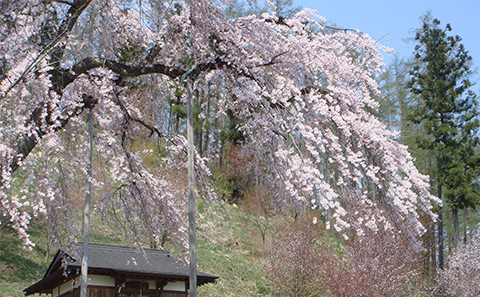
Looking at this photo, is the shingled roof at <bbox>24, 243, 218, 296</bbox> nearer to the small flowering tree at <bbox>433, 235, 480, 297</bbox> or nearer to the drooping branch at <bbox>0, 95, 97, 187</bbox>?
the drooping branch at <bbox>0, 95, 97, 187</bbox>

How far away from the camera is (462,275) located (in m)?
25.9

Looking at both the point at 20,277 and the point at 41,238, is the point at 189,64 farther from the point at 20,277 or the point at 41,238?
the point at 41,238

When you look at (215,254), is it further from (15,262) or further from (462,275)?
(462,275)

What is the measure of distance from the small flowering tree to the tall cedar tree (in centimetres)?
100

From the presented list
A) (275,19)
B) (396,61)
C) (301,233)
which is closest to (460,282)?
(301,233)

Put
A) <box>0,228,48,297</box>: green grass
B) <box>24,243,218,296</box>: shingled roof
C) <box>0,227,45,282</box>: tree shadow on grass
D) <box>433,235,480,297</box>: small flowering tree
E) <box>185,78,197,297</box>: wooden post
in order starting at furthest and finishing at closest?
<box>433,235,480,297</box>: small flowering tree
<box>0,227,45,282</box>: tree shadow on grass
<box>0,228,48,297</box>: green grass
<box>24,243,218,296</box>: shingled roof
<box>185,78,197,297</box>: wooden post

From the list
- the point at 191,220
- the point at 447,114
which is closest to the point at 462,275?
the point at 447,114

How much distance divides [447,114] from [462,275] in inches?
383

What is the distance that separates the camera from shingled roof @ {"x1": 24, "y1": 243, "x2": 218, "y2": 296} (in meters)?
14.0

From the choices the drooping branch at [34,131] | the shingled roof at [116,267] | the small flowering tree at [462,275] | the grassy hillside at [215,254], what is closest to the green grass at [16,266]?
the grassy hillside at [215,254]

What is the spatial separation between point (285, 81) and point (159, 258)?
36.9 ft

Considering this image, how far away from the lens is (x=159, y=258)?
16719 millimetres

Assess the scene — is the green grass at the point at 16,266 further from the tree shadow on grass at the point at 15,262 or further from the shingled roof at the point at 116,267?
the shingled roof at the point at 116,267

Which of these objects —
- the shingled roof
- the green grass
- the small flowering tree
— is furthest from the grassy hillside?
the small flowering tree
